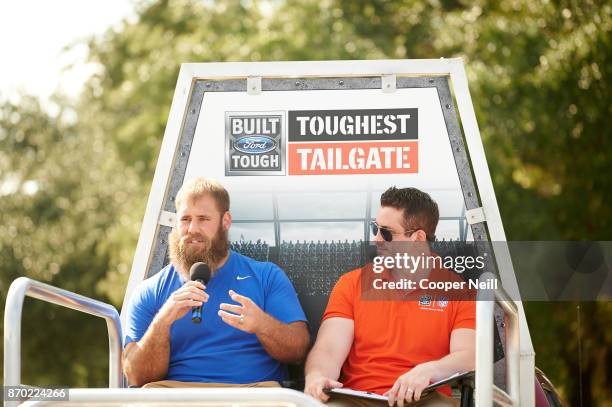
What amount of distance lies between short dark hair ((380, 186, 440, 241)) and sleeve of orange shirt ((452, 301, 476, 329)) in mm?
→ 434

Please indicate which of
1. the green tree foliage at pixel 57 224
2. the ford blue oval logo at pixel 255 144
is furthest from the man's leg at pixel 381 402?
the green tree foliage at pixel 57 224

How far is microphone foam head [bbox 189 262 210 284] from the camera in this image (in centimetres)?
456

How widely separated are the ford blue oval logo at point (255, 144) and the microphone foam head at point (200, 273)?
0.83m

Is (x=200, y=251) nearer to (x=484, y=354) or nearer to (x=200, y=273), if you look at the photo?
(x=200, y=273)

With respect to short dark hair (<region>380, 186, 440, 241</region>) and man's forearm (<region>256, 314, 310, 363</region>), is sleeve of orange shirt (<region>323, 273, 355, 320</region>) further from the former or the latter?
short dark hair (<region>380, 186, 440, 241</region>)

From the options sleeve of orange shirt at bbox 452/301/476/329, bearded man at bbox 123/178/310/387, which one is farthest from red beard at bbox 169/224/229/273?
sleeve of orange shirt at bbox 452/301/476/329

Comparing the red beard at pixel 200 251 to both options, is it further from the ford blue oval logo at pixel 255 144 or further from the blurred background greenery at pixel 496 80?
the blurred background greenery at pixel 496 80

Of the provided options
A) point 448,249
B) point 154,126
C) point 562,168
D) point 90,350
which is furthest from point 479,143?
point 90,350

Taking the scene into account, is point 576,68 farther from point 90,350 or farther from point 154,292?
point 90,350

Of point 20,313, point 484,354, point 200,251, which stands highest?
point 200,251

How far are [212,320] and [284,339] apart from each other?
0.34 meters

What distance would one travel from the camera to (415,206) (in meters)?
5.01

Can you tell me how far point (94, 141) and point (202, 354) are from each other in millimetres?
23727

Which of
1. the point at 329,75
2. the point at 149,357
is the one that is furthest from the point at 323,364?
the point at 329,75
